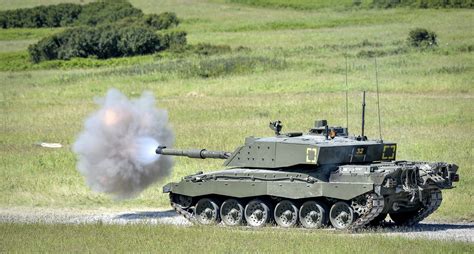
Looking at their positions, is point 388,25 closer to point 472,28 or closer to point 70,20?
point 472,28

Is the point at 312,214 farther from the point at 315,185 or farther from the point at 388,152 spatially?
the point at 388,152

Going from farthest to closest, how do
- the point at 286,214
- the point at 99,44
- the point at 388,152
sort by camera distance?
the point at 99,44, the point at 388,152, the point at 286,214

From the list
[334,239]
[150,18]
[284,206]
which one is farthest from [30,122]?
[150,18]

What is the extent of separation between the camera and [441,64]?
207ft

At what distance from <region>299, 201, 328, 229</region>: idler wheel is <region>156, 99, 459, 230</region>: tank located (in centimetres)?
2

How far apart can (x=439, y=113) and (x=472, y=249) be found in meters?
25.2

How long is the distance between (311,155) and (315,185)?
2.25 ft

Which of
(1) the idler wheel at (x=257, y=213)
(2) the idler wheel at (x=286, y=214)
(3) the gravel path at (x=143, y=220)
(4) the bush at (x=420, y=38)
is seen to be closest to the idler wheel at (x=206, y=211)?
(3) the gravel path at (x=143, y=220)

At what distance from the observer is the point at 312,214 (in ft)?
87.8

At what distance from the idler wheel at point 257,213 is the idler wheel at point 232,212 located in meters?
0.16

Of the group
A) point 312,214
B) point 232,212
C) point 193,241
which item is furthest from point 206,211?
point 193,241

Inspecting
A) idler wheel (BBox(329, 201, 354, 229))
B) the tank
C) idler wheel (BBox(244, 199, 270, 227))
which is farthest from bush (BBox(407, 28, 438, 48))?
idler wheel (BBox(329, 201, 354, 229))

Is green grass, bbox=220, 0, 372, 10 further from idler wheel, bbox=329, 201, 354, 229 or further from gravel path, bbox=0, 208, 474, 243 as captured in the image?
idler wheel, bbox=329, 201, 354, 229

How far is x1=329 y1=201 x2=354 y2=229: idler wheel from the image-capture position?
85.9 ft
